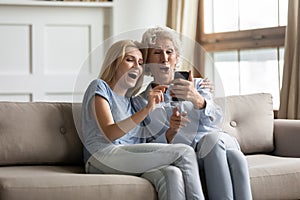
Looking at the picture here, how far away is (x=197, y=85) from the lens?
2758 millimetres

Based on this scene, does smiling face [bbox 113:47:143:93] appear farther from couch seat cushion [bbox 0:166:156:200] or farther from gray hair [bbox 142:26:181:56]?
couch seat cushion [bbox 0:166:156:200]

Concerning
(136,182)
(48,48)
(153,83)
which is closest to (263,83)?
(48,48)

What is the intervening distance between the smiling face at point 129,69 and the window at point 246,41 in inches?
57.6

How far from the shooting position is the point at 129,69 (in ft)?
8.56

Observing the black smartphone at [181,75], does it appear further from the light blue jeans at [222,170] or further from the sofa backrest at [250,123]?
the sofa backrest at [250,123]

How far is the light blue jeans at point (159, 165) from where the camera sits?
7.65 ft

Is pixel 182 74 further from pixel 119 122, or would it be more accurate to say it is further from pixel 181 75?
pixel 119 122

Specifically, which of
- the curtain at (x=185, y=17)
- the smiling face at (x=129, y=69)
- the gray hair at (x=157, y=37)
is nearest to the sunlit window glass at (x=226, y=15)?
the curtain at (x=185, y=17)

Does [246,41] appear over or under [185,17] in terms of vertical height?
under

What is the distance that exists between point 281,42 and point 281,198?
166 centimetres

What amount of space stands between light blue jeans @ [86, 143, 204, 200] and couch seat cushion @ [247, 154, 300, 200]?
0.32 meters

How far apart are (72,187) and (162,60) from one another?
0.66 m

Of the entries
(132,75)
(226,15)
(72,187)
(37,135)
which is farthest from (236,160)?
(226,15)

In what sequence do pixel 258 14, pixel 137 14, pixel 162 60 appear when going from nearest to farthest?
1. pixel 162 60
2. pixel 258 14
3. pixel 137 14
